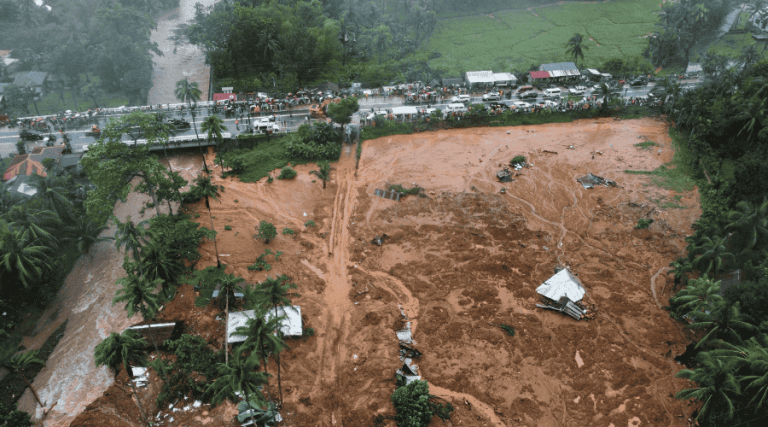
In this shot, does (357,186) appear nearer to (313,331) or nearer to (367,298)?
(367,298)

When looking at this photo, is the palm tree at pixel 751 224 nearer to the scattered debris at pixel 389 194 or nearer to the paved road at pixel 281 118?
the scattered debris at pixel 389 194

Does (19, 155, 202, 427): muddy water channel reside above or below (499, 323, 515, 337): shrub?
below

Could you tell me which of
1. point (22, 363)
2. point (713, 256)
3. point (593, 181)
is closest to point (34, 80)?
point (22, 363)

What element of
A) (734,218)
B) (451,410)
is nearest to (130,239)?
(451,410)

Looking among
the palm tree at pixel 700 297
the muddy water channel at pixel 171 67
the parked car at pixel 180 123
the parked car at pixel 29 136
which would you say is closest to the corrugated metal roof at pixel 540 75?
the palm tree at pixel 700 297

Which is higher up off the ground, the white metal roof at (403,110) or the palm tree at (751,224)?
the white metal roof at (403,110)

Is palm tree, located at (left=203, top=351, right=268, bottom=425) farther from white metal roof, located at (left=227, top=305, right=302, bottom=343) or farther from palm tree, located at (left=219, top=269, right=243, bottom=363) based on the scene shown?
white metal roof, located at (left=227, top=305, right=302, bottom=343)

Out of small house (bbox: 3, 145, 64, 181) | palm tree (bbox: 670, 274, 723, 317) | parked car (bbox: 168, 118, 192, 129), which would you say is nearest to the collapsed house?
palm tree (bbox: 670, 274, 723, 317)
